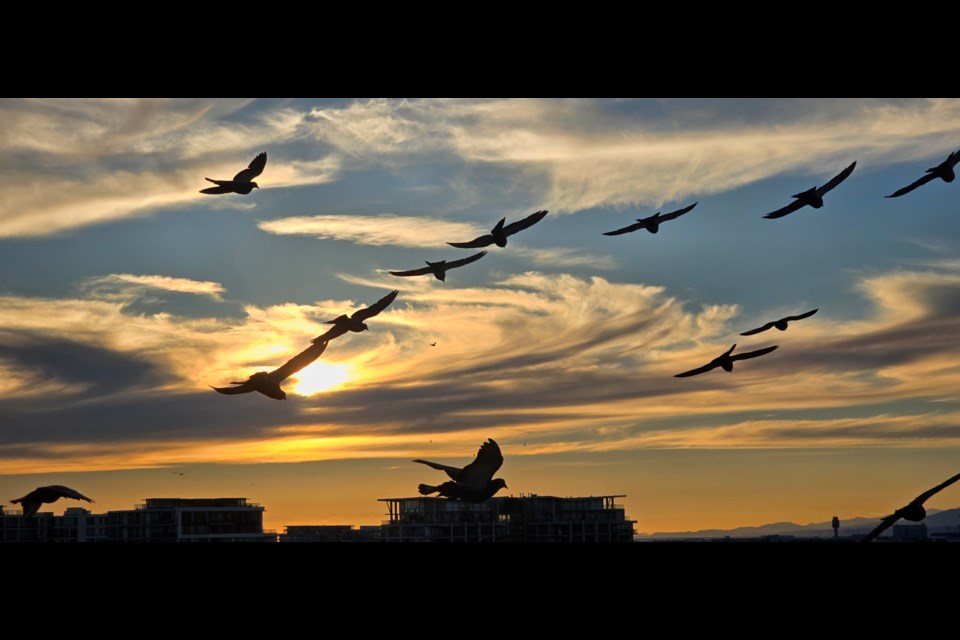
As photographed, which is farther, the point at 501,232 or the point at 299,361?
the point at 501,232

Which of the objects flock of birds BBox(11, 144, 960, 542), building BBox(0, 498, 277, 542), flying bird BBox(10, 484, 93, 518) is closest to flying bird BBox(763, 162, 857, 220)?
flock of birds BBox(11, 144, 960, 542)

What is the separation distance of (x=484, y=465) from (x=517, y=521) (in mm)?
140308

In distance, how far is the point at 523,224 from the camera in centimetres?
2003

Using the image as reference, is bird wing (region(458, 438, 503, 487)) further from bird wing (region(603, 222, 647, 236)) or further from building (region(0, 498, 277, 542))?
building (region(0, 498, 277, 542))

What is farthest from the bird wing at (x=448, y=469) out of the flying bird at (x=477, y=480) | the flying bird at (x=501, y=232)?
A: the flying bird at (x=501, y=232)

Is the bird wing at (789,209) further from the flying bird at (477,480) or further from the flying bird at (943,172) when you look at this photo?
the flying bird at (477,480)

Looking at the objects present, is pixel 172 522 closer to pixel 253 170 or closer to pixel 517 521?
pixel 517 521

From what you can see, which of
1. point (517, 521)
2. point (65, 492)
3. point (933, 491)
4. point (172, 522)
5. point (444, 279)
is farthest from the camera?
point (517, 521)

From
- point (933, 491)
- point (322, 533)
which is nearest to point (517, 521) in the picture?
point (322, 533)

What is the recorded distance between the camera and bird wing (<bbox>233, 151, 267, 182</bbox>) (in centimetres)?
1730

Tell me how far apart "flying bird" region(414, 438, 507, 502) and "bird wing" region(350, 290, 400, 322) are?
2.85m
